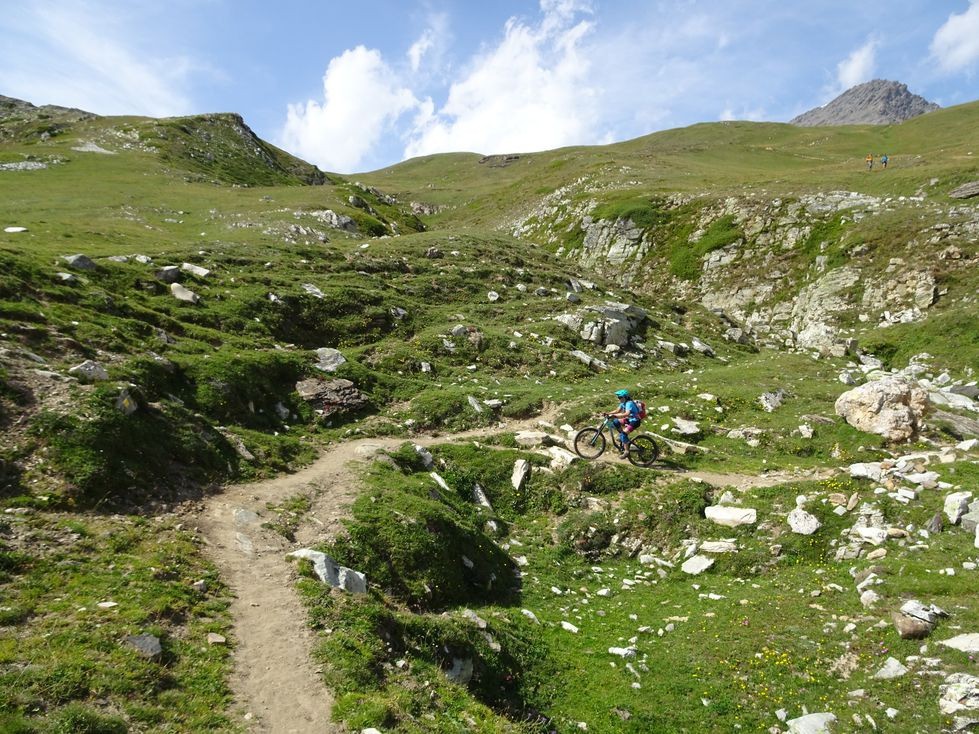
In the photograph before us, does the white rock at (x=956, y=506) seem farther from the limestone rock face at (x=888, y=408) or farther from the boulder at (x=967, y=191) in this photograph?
the boulder at (x=967, y=191)

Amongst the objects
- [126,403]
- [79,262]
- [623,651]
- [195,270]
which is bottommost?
[623,651]

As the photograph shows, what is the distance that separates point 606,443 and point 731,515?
6.72 metres

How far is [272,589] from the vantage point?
37.8 feet

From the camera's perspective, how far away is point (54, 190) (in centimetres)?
5522

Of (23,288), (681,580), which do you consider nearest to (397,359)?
(23,288)

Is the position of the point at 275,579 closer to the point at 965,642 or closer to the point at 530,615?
the point at 530,615

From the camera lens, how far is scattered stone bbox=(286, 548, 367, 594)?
1220 cm

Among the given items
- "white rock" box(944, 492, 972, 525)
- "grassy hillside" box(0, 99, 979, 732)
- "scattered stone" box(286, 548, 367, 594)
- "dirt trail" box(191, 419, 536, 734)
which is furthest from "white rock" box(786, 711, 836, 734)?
"scattered stone" box(286, 548, 367, 594)

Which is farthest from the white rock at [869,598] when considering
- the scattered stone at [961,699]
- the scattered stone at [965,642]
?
the scattered stone at [961,699]

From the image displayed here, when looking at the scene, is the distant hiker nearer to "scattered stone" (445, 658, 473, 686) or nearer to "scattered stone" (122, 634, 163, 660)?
"scattered stone" (445, 658, 473, 686)

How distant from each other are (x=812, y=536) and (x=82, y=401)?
21999mm

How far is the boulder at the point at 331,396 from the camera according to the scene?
80.1 ft

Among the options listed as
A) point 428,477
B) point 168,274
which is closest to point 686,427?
point 428,477

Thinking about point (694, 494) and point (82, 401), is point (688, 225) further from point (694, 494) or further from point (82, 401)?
point (82, 401)
